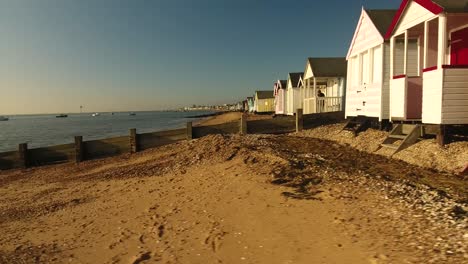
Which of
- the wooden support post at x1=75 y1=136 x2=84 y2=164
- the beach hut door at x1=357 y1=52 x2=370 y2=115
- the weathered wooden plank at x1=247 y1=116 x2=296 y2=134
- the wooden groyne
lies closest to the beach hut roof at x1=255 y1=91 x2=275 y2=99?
the weathered wooden plank at x1=247 y1=116 x2=296 y2=134

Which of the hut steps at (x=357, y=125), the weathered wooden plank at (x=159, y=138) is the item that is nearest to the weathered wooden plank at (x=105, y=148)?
the weathered wooden plank at (x=159, y=138)

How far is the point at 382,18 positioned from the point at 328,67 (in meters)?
10.5

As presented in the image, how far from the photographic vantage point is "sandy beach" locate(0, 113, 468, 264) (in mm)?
4555

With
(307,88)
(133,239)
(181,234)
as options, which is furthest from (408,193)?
(307,88)

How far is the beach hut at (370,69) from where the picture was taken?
→ 42.5 feet

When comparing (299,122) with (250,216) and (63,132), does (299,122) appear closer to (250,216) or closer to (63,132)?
(250,216)

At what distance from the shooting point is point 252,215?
5.95 m

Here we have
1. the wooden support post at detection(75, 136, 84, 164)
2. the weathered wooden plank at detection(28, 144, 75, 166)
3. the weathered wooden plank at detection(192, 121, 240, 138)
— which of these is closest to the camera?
the wooden support post at detection(75, 136, 84, 164)

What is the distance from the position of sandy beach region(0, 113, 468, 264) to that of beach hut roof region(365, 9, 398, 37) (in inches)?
224

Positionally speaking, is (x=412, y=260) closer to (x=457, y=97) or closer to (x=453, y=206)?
(x=453, y=206)

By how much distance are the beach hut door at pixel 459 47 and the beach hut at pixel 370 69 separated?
89.3 inches

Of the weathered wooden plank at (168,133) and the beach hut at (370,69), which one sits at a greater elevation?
the beach hut at (370,69)

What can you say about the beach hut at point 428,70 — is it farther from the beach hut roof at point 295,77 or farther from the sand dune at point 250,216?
the beach hut roof at point 295,77

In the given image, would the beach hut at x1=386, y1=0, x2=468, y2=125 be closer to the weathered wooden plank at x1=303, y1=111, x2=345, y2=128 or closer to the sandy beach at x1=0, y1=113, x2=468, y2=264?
the sandy beach at x1=0, y1=113, x2=468, y2=264
